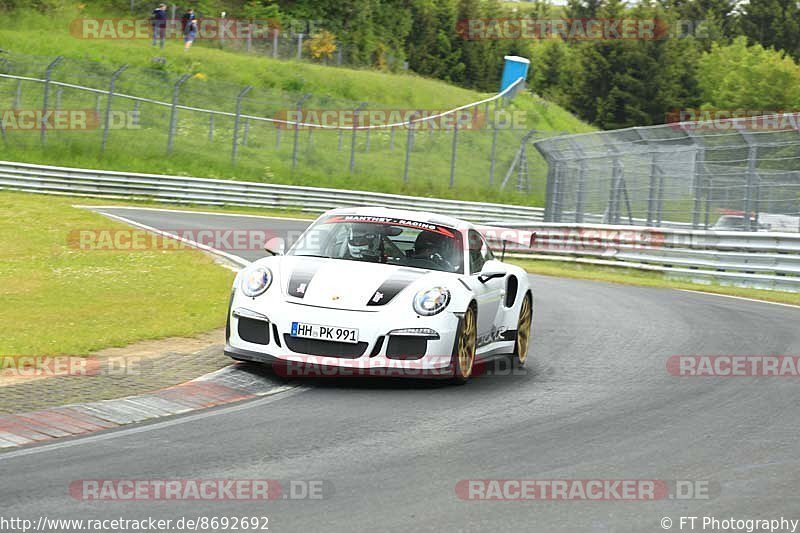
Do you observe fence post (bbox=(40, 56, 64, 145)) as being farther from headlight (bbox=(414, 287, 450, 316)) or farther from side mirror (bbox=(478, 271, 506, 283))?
headlight (bbox=(414, 287, 450, 316))

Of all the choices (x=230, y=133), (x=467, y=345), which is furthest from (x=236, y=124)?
(x=467, y=345)

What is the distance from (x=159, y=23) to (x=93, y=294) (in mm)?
37314

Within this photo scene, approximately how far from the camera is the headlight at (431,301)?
333 inches

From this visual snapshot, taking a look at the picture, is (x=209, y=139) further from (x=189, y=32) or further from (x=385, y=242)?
(x=385, y=242)

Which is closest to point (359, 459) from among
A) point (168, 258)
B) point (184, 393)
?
point (184, 393)

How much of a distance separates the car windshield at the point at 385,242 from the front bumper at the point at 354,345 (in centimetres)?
101

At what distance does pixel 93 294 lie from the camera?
12883mm

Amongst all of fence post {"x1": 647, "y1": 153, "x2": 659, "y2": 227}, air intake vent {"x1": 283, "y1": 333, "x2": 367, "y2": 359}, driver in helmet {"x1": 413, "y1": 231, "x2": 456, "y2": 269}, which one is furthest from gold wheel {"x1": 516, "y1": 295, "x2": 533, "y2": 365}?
fence post {"x1": 647, "y1": 153, "x2": 659, "y2": 227}

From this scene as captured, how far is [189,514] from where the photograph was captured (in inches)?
195

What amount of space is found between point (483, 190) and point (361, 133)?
4584 mm

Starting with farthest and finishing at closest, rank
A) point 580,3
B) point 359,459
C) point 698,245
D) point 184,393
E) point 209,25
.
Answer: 1. point 580,3
2. point 209,25
3. point 698,245
4. point 184,393
5. point 359,459

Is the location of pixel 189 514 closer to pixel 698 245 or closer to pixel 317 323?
pixel 317 323

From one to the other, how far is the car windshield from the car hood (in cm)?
33

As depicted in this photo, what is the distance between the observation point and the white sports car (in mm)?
8258
